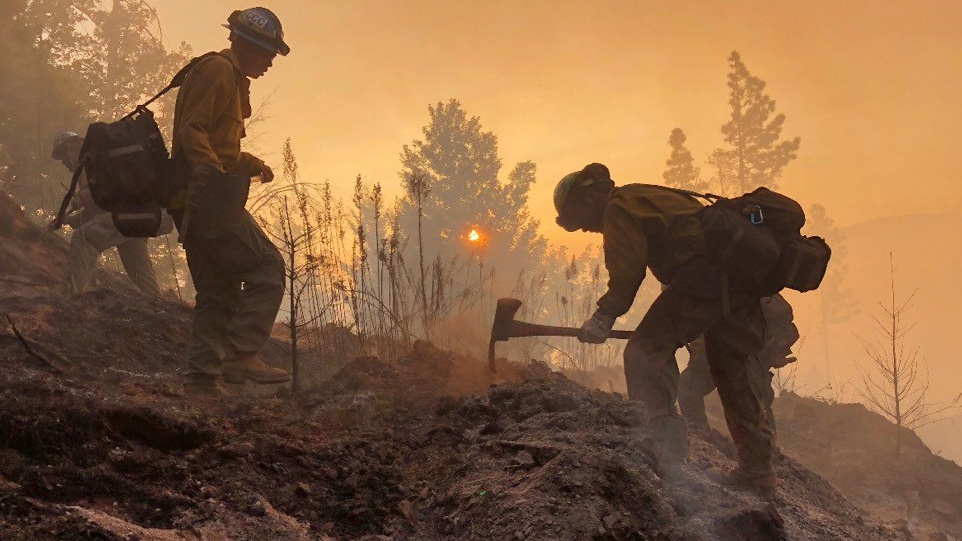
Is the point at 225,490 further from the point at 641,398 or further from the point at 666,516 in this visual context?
the point at 641,398

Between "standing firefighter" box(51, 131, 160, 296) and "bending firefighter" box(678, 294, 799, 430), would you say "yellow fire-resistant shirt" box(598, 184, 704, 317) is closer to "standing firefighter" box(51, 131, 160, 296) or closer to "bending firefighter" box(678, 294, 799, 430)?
"bending firefighter" box(678, 294, 799, 430)

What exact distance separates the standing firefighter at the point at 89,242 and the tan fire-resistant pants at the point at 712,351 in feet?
15.7

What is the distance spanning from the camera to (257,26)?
126 inches

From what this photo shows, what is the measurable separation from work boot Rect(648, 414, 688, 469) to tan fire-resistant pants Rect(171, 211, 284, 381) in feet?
7.42

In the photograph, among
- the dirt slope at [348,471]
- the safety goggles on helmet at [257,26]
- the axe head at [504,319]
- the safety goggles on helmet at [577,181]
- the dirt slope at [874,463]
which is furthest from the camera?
the dirt slope at [874,463]

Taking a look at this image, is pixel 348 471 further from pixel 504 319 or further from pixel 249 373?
pixel 504 319

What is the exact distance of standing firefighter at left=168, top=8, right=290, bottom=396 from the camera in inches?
119

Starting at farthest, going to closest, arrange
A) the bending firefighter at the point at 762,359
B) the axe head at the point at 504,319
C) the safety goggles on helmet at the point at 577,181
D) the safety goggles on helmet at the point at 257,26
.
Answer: the bending firefighter at the point at 762,359, the axe head at the point at 504,319, the safety goggles on helmet at the point at 577,181, the safety goggles on helmet at the point at 257,26

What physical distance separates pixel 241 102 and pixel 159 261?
14320 mm

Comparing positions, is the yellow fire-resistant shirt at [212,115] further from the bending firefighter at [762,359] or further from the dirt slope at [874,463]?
the dirt slope at [874,463]

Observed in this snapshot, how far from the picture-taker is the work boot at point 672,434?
296cm

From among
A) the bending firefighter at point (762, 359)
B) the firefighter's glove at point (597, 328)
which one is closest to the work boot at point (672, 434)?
the firefighter's glove at point (597, 328)

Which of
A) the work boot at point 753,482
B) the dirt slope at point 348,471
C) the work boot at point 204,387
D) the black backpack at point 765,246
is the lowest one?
the work boot at point 753,482

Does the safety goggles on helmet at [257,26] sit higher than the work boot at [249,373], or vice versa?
the safety goggles on helmet at [257,26]
